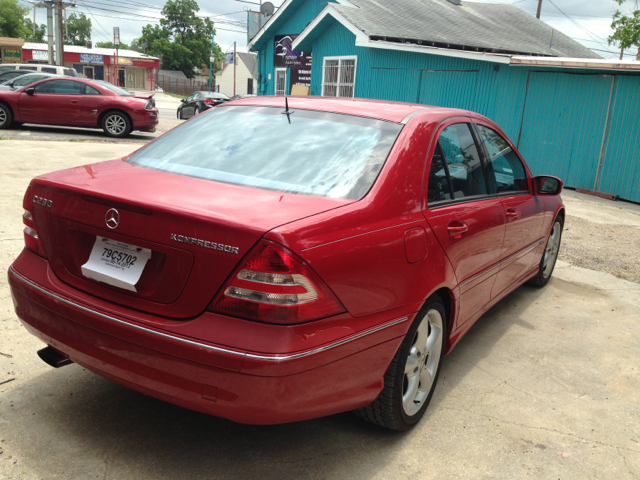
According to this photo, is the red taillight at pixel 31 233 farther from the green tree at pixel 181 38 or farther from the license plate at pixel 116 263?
the green tree at pixel 181 38

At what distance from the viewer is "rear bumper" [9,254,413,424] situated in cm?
206

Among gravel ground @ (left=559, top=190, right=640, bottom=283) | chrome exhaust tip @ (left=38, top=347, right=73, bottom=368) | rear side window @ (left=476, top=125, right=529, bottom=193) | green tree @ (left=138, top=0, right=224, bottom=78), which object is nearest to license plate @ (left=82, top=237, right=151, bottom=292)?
Result: chrome exhaust tip @ (left=38, top=347, right=73, bottom=368)

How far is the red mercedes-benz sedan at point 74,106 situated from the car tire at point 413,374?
13.4m

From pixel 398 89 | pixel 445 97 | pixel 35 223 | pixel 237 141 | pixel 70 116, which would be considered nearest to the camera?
pixel 35 223

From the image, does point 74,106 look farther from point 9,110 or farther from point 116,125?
point 9,110

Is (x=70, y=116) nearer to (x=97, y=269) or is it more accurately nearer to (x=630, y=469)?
(x=97, y=269)

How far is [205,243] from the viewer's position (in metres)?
2.11

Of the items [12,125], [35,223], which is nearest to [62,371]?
[35,223]

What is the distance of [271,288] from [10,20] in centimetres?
7347

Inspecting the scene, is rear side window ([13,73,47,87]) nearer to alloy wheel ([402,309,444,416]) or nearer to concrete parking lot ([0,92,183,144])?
concrete parking lot ([0,92,183,144])

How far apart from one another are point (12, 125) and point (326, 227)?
15.3 meters

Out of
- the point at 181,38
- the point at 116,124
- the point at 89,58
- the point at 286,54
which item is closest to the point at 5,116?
the point at 116,124

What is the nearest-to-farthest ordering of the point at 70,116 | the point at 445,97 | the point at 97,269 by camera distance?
the point at 97,269, the point at 70,116, the point at 445,97

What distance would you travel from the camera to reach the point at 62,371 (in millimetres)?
3195
